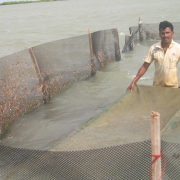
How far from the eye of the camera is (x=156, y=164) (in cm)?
241

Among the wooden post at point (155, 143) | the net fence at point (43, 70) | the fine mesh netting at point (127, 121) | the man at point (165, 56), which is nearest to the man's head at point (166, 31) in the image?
the man at point (165, 56)

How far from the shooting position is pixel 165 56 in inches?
173

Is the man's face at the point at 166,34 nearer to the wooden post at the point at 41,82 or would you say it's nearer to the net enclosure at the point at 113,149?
the net enclosure at the point at 113,149

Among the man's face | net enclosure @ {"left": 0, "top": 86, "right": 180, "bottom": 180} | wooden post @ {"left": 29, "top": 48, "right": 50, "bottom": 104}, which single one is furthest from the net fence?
the man's face

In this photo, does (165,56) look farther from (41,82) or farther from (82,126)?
(41,82)

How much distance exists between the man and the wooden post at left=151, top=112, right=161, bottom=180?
2.25 m

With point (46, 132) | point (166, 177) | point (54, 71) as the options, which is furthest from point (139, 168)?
point (54, 71)

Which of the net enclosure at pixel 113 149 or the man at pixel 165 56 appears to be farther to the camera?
the man at pixel 165 56

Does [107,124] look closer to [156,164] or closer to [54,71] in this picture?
[156,164]

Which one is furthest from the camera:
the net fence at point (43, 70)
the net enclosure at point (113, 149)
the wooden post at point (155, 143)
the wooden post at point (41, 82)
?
the wooden post at point (41, 82)

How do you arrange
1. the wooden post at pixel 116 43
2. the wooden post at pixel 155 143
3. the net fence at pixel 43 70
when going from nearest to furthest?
the wooden post at pixel 155 143 < the net fence at pixel 43 70 < the wooden post at pixel 116 43

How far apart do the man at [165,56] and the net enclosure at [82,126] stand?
227 millimetres

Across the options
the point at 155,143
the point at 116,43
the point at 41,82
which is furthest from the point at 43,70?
the point at 155,143

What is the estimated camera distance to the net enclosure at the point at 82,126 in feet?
9.03
